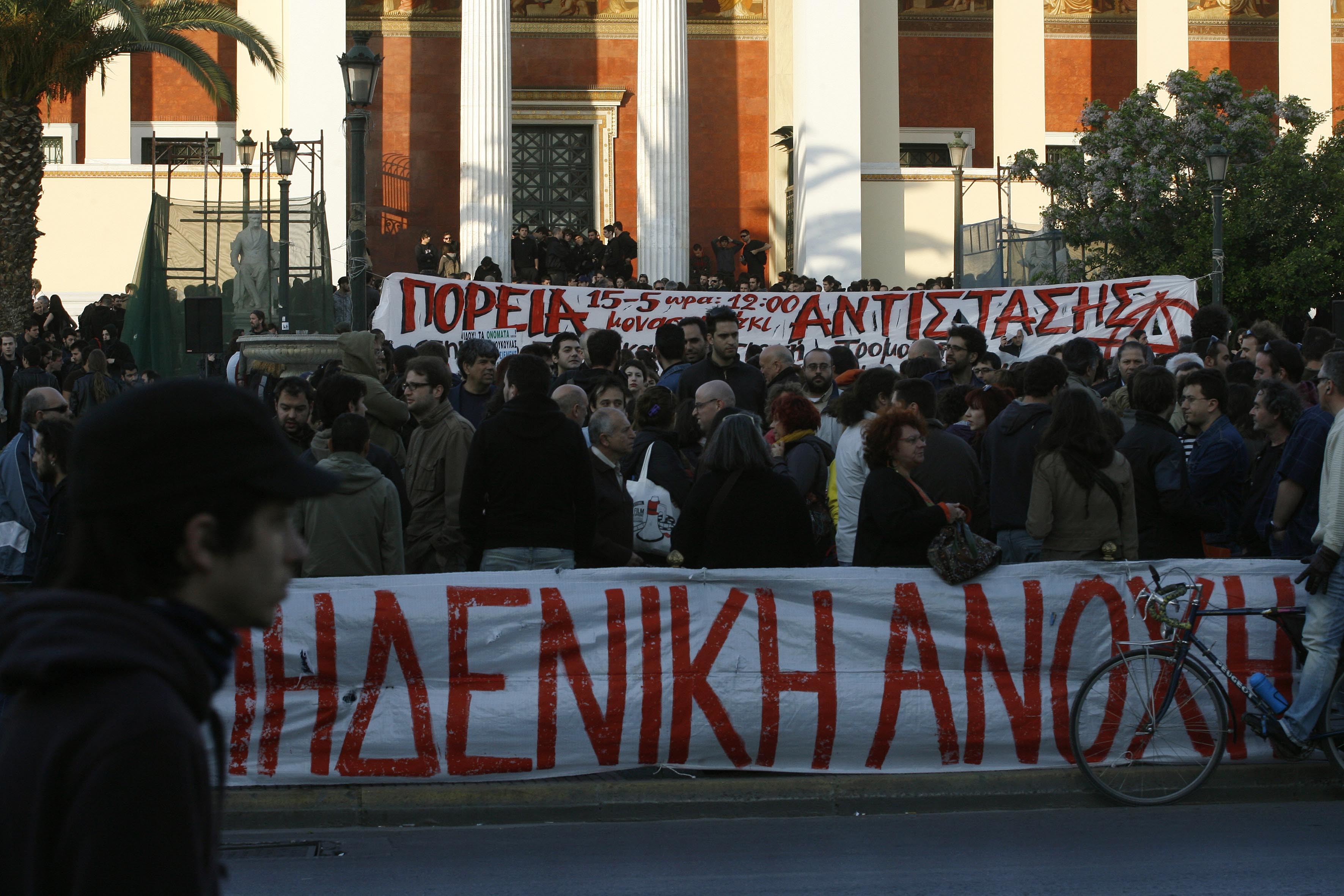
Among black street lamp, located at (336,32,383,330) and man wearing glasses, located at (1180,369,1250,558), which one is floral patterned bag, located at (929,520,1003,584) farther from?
black street lamp, located at (336,32,383,330)

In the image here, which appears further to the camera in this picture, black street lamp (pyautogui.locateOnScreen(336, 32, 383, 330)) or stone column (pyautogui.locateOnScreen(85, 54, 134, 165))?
stone column (pyautogui.locateOnScreen(85, 54, 134, 165))

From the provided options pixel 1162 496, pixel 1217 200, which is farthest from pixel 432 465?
pixel 1217 200

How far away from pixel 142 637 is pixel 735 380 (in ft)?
29.0

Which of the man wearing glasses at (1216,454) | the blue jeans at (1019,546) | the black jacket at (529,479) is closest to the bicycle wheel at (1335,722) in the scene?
the man wearing glasses at (1216,454)

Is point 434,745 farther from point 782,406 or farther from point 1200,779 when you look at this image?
point 1200,779

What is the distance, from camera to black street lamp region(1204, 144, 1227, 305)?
1947 cm

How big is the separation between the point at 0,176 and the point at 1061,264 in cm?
1579

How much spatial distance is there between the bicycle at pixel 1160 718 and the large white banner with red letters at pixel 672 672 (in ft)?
0.89

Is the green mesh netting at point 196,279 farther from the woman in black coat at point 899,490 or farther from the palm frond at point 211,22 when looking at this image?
the woman in black coat at point 899,490

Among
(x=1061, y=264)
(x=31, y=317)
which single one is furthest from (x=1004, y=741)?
(x=1061, y=264)

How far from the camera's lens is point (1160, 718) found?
7305 mm

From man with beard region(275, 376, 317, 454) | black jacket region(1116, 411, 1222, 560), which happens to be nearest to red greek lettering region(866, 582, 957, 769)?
black jacket region(1116, 411, 1222, 560)

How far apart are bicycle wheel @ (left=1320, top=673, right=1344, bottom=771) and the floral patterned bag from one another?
1.63 metres

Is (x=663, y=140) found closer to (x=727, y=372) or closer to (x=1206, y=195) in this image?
(x=1206, y=195)
